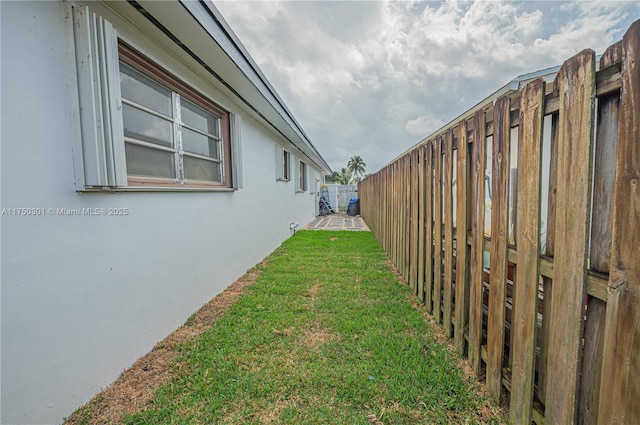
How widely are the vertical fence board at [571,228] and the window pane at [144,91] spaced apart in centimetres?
303

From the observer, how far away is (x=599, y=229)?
40.2 inches

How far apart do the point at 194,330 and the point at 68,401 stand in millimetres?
1066

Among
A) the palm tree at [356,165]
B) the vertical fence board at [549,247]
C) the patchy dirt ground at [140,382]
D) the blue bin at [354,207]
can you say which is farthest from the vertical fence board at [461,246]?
the palm tree at [356,165]

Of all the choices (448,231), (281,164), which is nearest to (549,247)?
(448,231)

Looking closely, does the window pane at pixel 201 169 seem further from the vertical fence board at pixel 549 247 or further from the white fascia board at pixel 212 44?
the vertical fence board at pixel 549 247

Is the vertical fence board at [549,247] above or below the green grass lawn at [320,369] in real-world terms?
above

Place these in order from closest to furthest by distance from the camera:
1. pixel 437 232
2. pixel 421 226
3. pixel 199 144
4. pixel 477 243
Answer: pixel 477 243 < pixel 437 232 < pixel 421 226 < pixel 199 144

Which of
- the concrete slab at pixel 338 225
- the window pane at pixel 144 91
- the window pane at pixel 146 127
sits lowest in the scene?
the concrete slab at pixel 338 225

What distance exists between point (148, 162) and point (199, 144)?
1.00m

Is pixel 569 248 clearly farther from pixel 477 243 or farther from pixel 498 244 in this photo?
pixel 477 243

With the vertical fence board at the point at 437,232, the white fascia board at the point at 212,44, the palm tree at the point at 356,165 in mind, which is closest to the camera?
the white fascia board at the point at 212,44

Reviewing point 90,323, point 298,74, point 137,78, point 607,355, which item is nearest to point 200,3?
point 137,78

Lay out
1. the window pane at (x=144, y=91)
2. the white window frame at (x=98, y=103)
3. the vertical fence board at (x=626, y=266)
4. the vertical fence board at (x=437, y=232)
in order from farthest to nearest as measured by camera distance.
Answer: the vertical fence board at (x=437, y=232) → the window pane at (x=144, y=91) → the white window frame at (x=98, y=103) → the vertical fence board at (x=626, y=266)

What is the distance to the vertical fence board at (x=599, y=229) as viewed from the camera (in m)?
0.97
